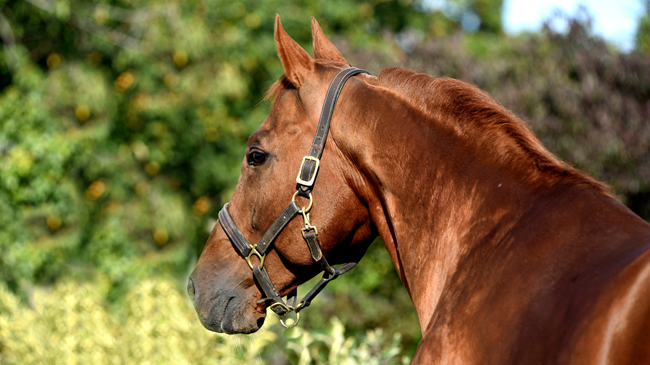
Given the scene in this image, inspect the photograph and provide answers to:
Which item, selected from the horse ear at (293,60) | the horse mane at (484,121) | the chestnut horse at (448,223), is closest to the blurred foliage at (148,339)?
the chestnut horse at (448,223)

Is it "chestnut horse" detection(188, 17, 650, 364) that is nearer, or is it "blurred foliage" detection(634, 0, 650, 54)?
"chestnut horse" detection(188, 17, 650, 364)

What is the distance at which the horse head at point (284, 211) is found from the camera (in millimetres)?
1948

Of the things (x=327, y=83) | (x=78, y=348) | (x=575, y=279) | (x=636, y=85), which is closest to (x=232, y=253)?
(x=327, y=83)

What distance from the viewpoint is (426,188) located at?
175 cm

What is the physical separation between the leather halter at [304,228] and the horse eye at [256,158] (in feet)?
0.72

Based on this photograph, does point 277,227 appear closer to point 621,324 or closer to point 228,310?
point 228,310

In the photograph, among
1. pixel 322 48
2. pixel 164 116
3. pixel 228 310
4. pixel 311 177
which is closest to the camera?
pixel 311 177

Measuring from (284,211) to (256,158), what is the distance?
0.27 meters

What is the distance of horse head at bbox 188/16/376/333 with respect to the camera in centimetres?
195

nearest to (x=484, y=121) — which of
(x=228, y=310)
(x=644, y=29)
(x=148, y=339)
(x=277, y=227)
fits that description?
(x=277, y=227)

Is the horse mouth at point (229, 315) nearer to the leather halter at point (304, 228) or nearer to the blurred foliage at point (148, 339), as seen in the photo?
the leather halter at point (304, 228)

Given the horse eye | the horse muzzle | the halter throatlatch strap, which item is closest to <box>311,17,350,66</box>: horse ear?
the halter throatlatch strap

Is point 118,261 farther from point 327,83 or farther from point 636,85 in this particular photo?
point 636,85

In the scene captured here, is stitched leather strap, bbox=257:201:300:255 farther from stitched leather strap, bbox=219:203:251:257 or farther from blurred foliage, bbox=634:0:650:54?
blurred foliage, bbox=634:0:650:54
